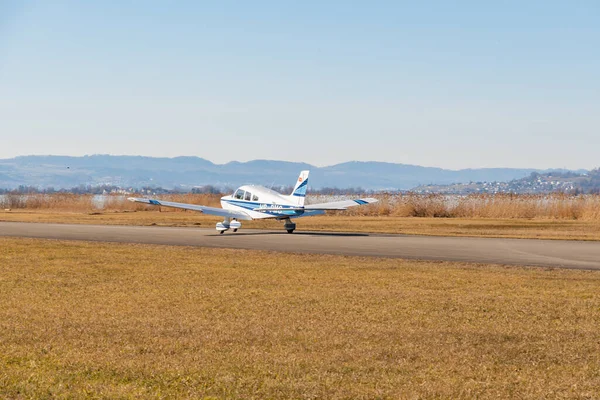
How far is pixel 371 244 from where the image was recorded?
32344 millimetres

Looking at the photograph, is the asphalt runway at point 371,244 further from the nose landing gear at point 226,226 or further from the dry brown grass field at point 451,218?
the dry brown grass field at point 451,218

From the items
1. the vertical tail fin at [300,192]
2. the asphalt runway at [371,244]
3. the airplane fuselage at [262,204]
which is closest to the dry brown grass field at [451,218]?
the airplane fuselage at [262,204]

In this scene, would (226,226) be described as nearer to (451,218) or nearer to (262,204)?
(262,204)

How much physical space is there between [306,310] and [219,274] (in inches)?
245

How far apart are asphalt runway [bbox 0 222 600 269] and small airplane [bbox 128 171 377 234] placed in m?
0.83

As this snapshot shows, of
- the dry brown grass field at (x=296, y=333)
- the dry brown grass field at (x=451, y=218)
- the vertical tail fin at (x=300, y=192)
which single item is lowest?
the dry brown grass field at (x=296, y=333)

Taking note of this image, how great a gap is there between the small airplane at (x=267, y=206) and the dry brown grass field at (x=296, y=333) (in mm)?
17390

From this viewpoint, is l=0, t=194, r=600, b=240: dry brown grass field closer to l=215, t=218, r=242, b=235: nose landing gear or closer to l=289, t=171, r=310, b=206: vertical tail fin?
l=289, t=171, r=310, b=206: vertical tail fin

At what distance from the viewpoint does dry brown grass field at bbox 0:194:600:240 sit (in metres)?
43.1

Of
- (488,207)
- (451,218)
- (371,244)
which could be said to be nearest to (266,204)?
(371,244)

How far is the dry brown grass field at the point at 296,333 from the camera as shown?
9242 millimetres

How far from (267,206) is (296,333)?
90.9 feet

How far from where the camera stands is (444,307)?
49.7 ft

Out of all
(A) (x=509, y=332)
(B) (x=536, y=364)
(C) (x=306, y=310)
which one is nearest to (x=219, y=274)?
(C) (x=306, y=310)
